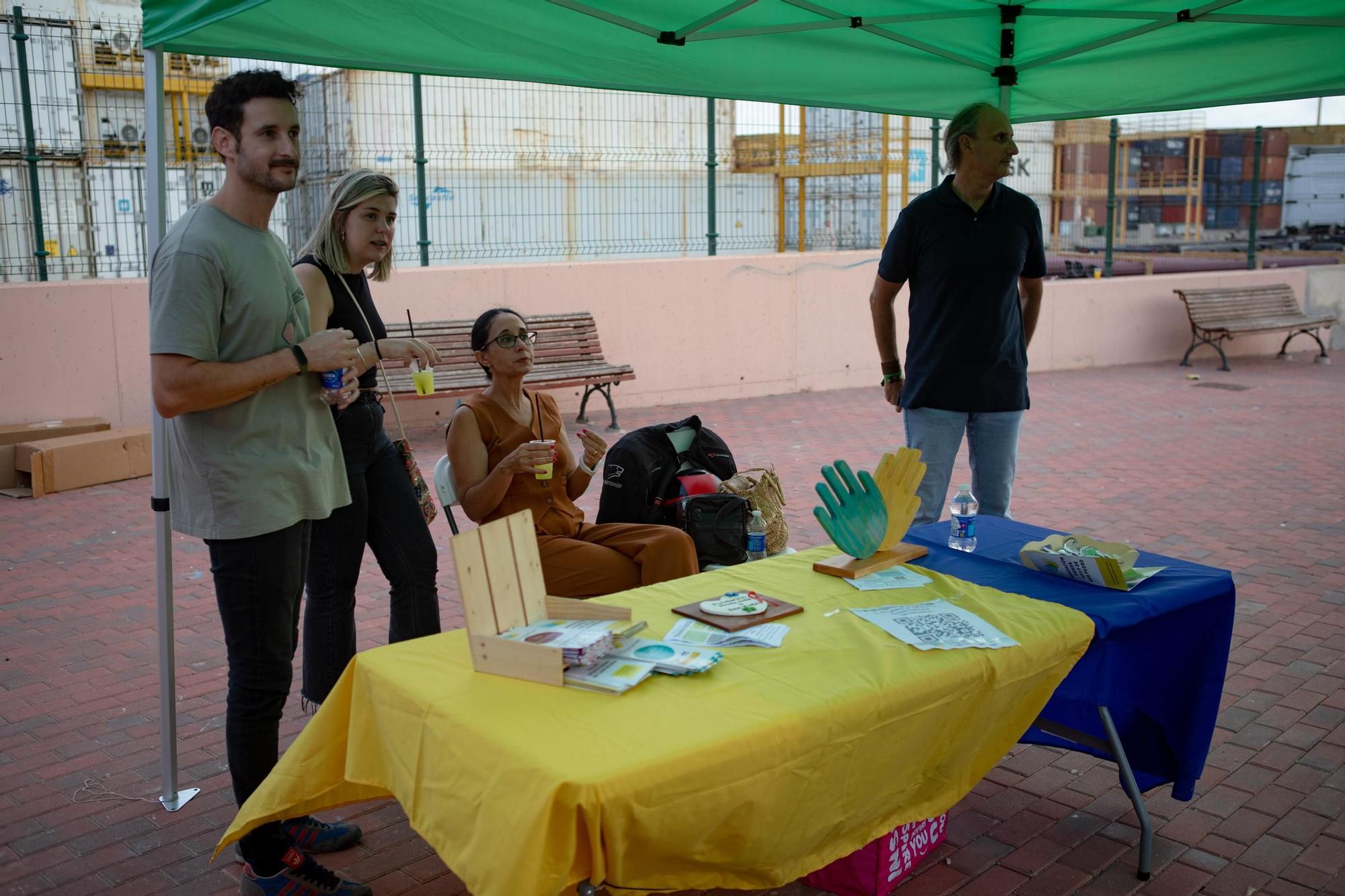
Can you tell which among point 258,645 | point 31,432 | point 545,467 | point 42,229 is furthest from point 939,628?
point 42,229

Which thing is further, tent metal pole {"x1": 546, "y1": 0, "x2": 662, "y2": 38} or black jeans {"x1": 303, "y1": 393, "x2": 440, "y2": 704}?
tent metal pole {"x1": 546, "y1": 0, "x2": 662, "y2": 38}

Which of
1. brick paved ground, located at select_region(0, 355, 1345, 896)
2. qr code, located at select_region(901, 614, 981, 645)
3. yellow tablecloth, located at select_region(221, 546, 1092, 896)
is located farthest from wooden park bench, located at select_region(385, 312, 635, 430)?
qr code, located at select_region(901, 614, 981, 645)

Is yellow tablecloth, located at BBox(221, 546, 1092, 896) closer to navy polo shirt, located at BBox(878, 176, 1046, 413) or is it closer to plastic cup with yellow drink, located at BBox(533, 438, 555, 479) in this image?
plastic cup with yellow drink, located at BBox(533, 438, 555, 479)

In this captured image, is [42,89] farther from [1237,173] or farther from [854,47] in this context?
[1237,173]

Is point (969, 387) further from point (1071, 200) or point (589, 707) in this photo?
point (1071, 200)

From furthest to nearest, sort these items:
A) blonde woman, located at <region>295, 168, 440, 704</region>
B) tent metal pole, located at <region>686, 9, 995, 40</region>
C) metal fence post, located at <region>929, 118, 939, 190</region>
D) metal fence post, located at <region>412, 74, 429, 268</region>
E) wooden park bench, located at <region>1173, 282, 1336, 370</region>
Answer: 1. wooden park bench, located at <region>1173, 282, 1336, 370</region>
2. metal fence post, located at <region>929, 118, 939, 190</region>
3. metal fence post, located at <region>412, 74, 429, 268</region>
4. tent metal pole, located at <region>686, 9, 995, 40</region>
5. blonde woman, located at <region>295, 168, 440, 704</region>

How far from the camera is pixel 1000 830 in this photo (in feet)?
10.5

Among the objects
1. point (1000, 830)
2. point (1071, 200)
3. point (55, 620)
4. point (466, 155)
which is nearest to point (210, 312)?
point (1000, 830)

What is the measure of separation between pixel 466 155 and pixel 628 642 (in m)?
8.47

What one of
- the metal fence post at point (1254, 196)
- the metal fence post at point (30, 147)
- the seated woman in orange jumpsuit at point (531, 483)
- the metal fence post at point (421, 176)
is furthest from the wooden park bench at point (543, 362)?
the metal fence post at point (1254, 196)

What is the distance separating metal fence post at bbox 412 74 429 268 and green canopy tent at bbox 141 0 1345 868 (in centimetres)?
477

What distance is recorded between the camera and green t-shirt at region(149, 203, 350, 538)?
2568mm

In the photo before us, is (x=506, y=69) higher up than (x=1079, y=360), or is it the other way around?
(x=506, y=69)

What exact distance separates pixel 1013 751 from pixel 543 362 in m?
6.35
